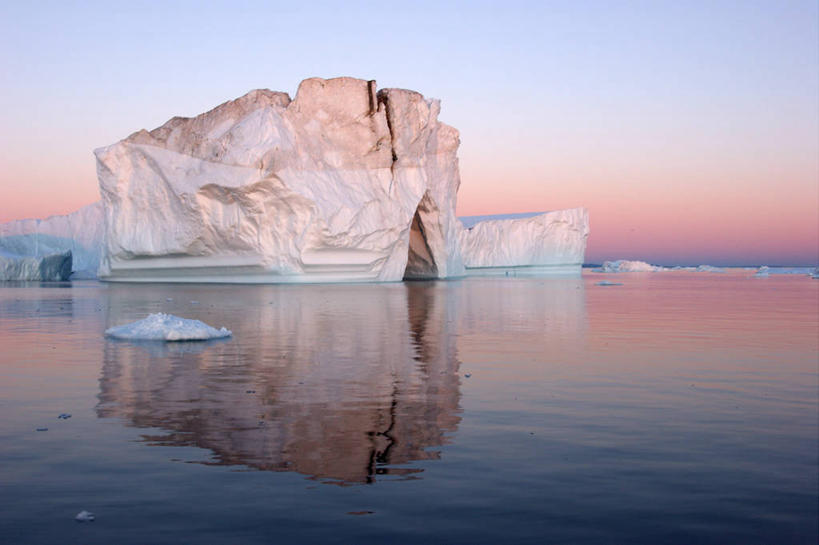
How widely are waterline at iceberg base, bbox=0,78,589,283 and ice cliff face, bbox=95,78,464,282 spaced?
47 millimetres

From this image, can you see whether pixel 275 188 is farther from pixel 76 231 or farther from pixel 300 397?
pixel 76 231

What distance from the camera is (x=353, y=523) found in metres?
2.89

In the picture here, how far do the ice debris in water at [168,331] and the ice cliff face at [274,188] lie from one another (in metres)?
19.8

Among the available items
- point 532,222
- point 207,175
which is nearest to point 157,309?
point 207,175

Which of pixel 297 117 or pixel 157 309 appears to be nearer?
pixel 157 309

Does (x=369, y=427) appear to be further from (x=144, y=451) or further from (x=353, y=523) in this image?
(x=353, y=523)

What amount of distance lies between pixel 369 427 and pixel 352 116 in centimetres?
2832

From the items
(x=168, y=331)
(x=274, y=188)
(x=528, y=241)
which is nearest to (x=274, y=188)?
(x=274, y=188)

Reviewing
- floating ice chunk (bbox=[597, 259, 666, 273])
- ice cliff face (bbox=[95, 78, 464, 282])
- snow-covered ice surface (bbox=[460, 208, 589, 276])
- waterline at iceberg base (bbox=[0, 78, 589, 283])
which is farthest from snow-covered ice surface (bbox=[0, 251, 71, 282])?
floating ice chunk (bbox=[597, 259, 666, 273])

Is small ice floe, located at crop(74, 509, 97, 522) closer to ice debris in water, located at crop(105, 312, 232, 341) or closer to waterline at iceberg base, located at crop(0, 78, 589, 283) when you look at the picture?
ice debris in water, located at crop(105, 312, 232, 341)

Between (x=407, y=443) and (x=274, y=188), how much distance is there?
85.2ft

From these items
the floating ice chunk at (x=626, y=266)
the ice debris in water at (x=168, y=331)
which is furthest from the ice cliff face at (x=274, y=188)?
the floating ice chunk at (x=626, y=266)

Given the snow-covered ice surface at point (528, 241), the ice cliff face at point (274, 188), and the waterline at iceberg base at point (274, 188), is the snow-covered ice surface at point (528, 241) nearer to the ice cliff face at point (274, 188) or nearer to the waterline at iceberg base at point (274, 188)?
the waterline at iceberg base at point (274, 188)

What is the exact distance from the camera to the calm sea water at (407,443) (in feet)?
9.56
